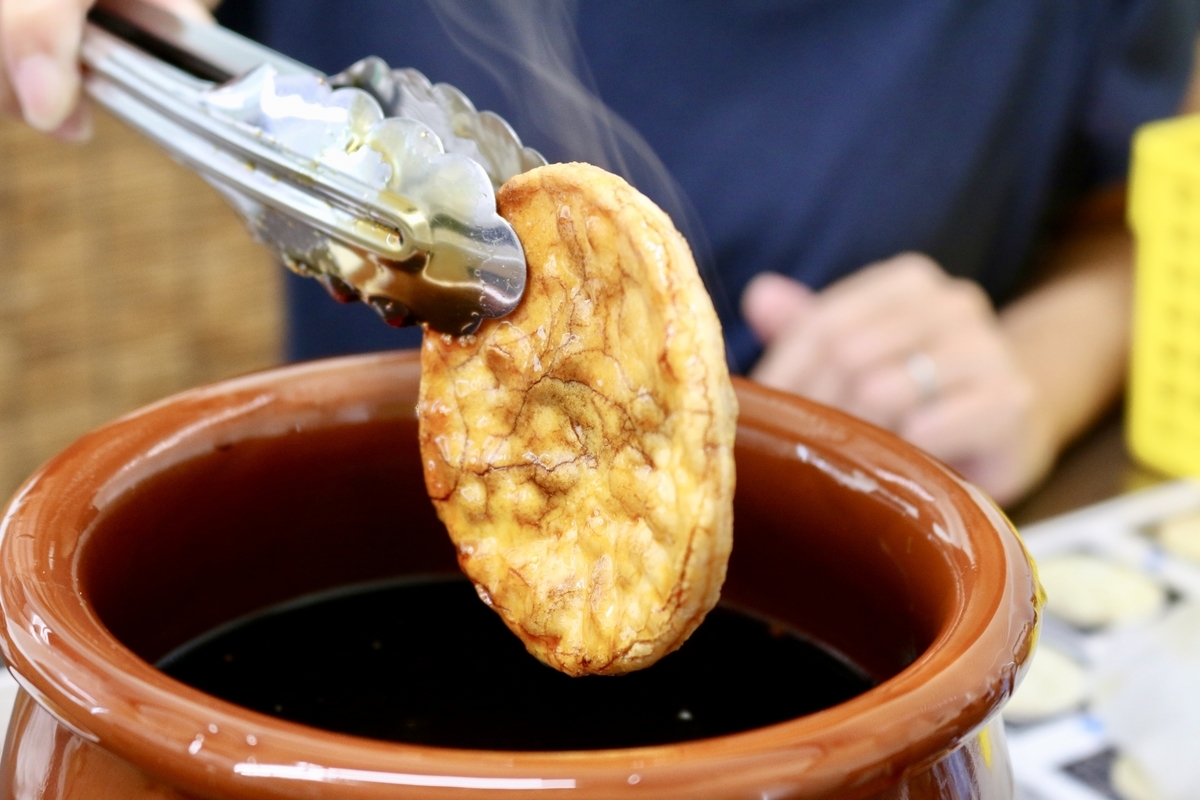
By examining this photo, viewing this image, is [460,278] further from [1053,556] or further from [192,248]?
[192,248]

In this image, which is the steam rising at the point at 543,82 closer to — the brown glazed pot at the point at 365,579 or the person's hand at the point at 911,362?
the brown glazed pot at the point at 365,579

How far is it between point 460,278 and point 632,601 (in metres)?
0.13

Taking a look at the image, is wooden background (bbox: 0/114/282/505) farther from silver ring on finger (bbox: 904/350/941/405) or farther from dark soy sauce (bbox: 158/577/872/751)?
dark soy sauce (bbox: 158/577/872/751)

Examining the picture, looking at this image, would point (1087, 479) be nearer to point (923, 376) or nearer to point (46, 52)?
point (923, 376)

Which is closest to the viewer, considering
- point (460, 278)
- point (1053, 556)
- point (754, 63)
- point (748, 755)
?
point (748, 755)

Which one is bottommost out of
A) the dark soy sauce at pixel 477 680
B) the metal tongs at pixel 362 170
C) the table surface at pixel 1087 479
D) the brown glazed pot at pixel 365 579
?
the table surface at pixel 1087 479

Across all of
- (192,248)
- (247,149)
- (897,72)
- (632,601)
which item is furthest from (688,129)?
(192,248)

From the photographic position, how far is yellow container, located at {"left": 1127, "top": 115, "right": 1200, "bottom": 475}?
1017 mm

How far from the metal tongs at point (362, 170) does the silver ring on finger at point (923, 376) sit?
0.72 meters

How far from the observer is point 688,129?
47.0 inches

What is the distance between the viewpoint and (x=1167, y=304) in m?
1.06

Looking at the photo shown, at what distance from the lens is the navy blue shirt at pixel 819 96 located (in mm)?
1171

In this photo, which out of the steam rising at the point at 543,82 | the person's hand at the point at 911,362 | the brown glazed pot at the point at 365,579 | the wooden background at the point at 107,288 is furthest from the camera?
the wooden background at the point at 107,288

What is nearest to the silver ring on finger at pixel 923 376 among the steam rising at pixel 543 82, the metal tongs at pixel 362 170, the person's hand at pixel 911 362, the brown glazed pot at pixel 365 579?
the person's hand at pixel 911 362
